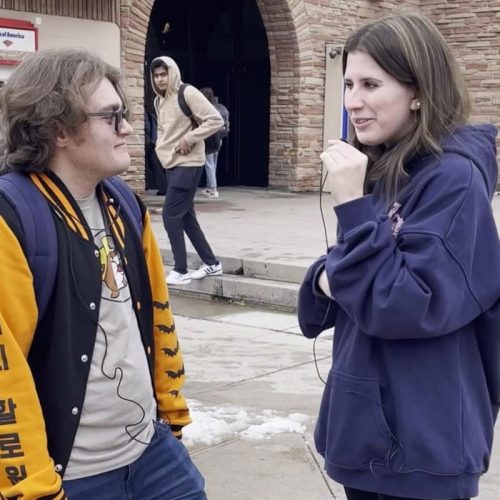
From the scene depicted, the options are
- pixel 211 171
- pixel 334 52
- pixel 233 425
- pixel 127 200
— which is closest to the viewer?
pixel 127 200

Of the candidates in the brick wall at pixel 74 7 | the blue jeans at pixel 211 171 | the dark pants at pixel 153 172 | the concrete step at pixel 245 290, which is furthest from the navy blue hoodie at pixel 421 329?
the dark pants at pixel 153 172

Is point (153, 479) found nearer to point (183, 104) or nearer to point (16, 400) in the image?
point (16, 400)

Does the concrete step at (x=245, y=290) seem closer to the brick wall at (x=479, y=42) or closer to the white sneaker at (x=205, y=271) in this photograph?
the white sneaker at (x=205, y=271)

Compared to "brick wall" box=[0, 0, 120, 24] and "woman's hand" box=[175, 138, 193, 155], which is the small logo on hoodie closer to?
"woman's hand" box=[175, 138, 193, 155]

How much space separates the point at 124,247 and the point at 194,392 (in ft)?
9.69

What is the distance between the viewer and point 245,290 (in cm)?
783

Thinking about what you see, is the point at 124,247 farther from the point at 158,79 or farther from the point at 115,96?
the point at 158,79

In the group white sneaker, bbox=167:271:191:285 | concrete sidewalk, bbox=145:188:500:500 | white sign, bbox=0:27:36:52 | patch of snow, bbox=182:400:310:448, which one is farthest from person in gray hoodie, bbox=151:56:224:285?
white sign, bbox=0:27:36:52

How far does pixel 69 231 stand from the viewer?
6.79 feet

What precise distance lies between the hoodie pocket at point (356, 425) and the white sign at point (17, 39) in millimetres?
9625

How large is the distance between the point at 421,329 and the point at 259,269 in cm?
621

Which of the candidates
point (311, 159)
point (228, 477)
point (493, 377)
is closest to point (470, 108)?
point (493, 377)

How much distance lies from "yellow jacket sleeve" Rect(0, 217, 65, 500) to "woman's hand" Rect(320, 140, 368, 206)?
28.8 inches

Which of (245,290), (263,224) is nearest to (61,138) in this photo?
(245,290)
